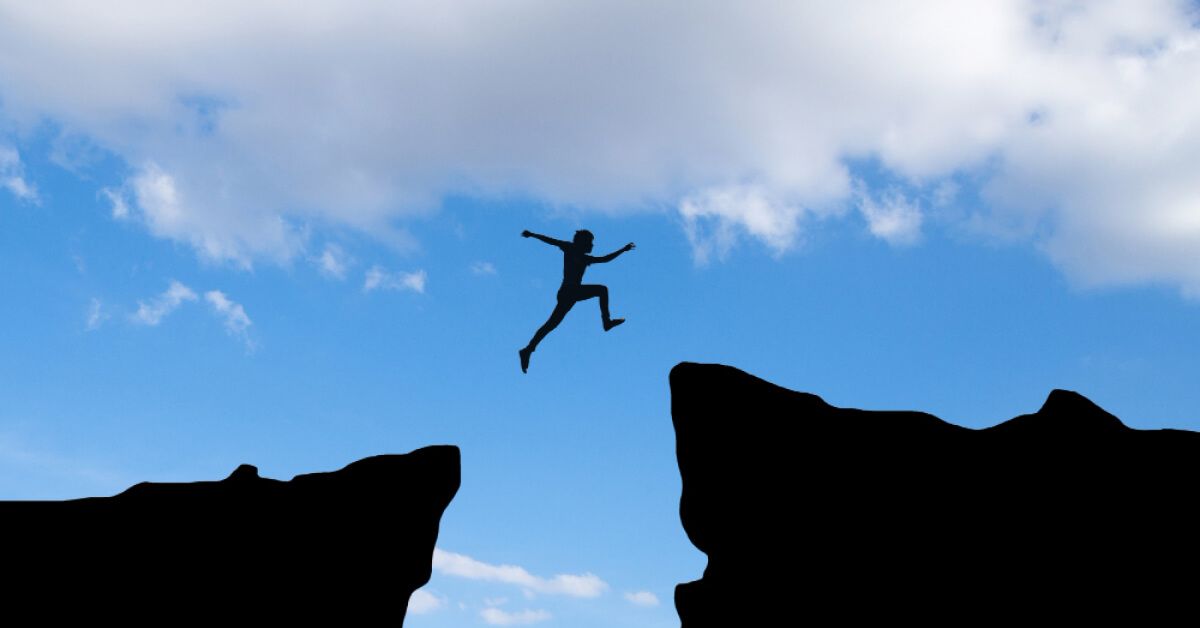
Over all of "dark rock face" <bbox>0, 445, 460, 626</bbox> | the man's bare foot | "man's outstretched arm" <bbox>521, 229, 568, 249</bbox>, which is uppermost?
"man's outstretched arm" <bbox>521, 229, 568, 249</bbox>

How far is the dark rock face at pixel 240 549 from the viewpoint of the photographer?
906 centimetres

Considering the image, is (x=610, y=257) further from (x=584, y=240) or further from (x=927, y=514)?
(x=927, y=514)

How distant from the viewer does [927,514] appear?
812 cm

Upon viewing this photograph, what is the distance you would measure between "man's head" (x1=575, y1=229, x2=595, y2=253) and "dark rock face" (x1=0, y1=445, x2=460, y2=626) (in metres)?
4.33

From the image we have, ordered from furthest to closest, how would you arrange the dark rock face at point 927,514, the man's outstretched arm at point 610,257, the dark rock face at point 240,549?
the man's outstretched arm at point 610,257 → the dark rock face at point 240,549 → the dark rock face at point 927,514

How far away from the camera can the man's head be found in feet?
43.3

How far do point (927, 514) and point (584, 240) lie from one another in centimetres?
631

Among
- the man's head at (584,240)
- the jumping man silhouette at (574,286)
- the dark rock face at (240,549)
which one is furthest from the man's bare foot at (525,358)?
the dark rock face at (240,549)

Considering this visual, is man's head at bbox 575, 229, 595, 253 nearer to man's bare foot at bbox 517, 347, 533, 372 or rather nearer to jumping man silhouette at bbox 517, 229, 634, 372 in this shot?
jumping man silhouette at bbox 517, 229, 634, 372

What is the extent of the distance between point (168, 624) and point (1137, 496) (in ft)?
26.4

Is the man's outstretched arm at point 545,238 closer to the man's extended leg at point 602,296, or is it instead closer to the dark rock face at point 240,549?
the man's extended leg at point 602,296

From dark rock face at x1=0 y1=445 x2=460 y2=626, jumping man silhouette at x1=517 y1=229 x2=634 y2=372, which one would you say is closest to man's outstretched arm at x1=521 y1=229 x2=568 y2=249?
jumping man silhouette at x1=517 y1=229 x2=634 y2=372

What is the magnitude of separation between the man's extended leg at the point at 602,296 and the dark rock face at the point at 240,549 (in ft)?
14.2

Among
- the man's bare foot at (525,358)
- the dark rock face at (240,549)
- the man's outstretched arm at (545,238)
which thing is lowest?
the dark rock face at (240,549)
